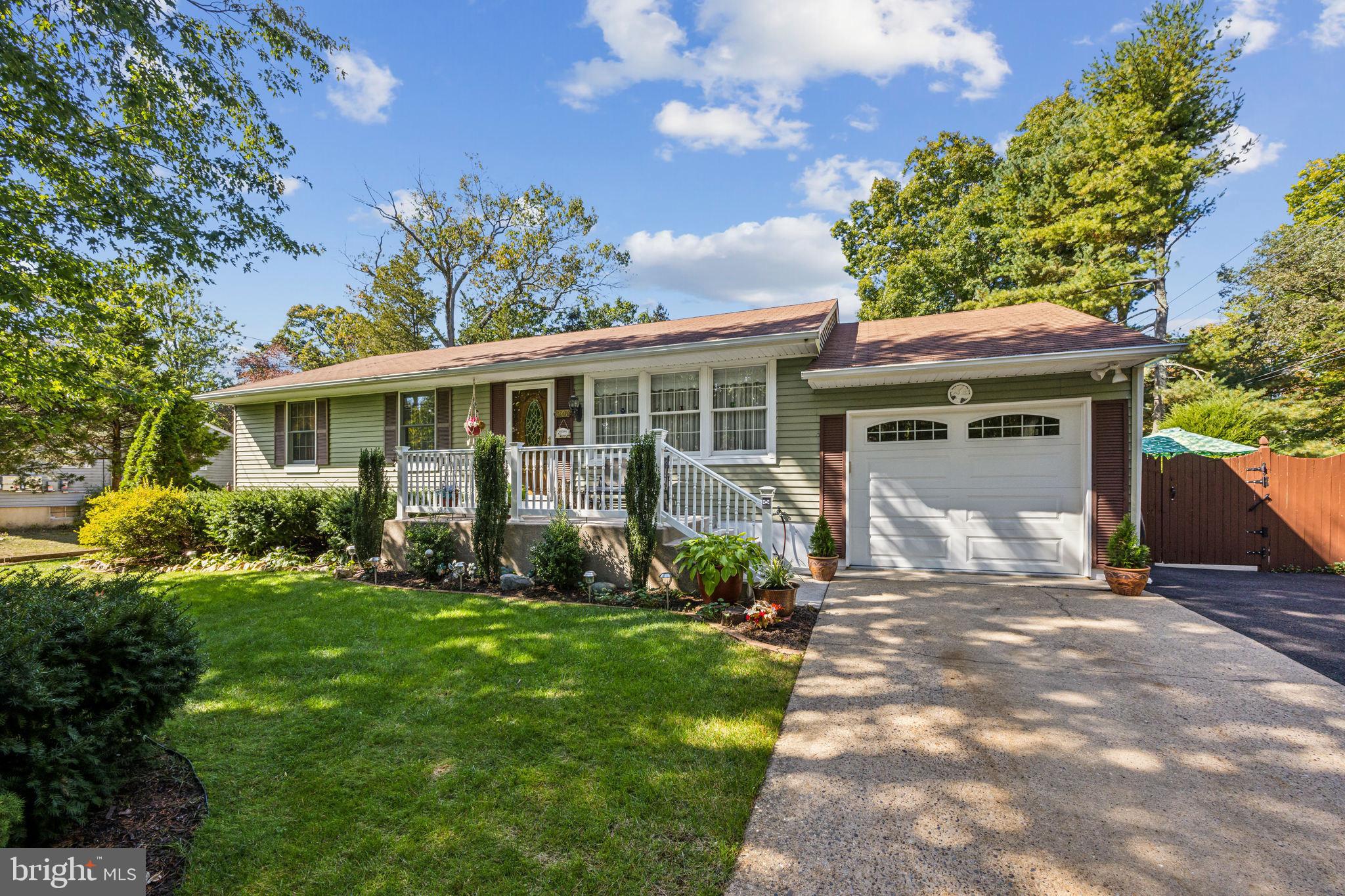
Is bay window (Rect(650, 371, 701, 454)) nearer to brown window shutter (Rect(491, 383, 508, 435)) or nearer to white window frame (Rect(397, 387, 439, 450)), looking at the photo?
brown window shutter (Rect(491, 383, 508, 435))

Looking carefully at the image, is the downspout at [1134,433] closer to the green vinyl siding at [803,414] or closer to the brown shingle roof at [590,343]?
the green vinyl siding at [803,414]

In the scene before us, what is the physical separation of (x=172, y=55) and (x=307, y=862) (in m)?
8.53

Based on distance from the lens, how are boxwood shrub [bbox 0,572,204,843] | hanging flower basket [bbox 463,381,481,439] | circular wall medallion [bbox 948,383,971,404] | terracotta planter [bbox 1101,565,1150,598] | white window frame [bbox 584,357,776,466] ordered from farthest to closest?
1. hanging flower basket [bbox 463,381,481,439]
2. white window frame [bbox 584,357,776,466]
3. circular wall medallion [bbox 948,383,971,404]
4. terracotta planter [bbox 1101,565,1150,598]
5. boxwood shrub [bbox 0,572,204,843]

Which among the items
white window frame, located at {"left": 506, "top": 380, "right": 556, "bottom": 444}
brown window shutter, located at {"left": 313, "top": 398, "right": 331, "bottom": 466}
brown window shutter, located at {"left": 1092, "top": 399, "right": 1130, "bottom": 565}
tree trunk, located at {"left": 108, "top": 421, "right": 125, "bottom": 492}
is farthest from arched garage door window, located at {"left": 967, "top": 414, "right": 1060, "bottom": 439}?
tree trunk, located at {"left": 108, "top": 421, "right": 125, "bottom": 492}

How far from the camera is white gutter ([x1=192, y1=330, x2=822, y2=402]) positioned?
711 centimetres

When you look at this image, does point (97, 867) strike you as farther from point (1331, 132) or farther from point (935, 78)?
point (1331, 132)

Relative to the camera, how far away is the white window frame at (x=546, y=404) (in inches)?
353

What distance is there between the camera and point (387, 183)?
62.3 ft

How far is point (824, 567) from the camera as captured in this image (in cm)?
661

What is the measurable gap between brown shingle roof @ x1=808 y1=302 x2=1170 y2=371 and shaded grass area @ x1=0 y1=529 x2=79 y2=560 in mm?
14929

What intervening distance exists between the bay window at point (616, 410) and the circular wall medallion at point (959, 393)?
4.44 metres

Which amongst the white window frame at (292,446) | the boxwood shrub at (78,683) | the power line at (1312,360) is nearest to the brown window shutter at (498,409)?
the white window frame at (292,446)

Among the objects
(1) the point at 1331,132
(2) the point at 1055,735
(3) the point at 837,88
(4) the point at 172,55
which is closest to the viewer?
(2) the point at 1055,735

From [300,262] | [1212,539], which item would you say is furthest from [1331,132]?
[300,262]
